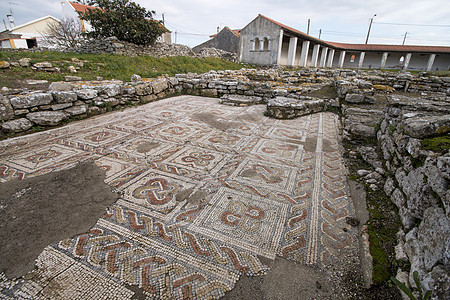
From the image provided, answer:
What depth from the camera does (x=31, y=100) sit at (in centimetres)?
429

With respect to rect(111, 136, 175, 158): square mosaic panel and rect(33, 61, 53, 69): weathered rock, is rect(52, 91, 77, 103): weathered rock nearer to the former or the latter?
rect(111, 136, 175, 158): square mosaic panel

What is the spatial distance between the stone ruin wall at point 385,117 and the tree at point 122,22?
7.16 metres

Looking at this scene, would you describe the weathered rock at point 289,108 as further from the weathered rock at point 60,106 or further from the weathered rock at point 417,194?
the weathered rock at point 60,106

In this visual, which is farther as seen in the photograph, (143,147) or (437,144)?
(143,147)

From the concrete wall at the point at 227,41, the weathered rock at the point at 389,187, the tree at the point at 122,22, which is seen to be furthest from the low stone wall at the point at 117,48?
the weathered rock at the point at 389,187

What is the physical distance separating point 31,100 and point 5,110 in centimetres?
45

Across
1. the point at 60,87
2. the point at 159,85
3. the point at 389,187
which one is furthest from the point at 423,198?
the point at 159,85

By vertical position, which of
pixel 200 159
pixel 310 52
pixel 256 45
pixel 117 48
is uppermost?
pixel 310 52

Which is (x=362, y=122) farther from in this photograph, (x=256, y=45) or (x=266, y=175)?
(x=256, y=45)

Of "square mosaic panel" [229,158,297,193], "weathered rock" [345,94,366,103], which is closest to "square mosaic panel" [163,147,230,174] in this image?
"square mosaic panel" [229,158,297,193]

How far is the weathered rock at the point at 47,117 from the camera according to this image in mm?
4281

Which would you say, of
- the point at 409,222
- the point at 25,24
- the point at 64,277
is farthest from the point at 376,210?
the point at 25,24

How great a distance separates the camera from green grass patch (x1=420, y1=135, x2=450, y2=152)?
1.80m

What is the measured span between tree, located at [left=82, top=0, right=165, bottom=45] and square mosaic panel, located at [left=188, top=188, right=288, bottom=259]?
561 inches
